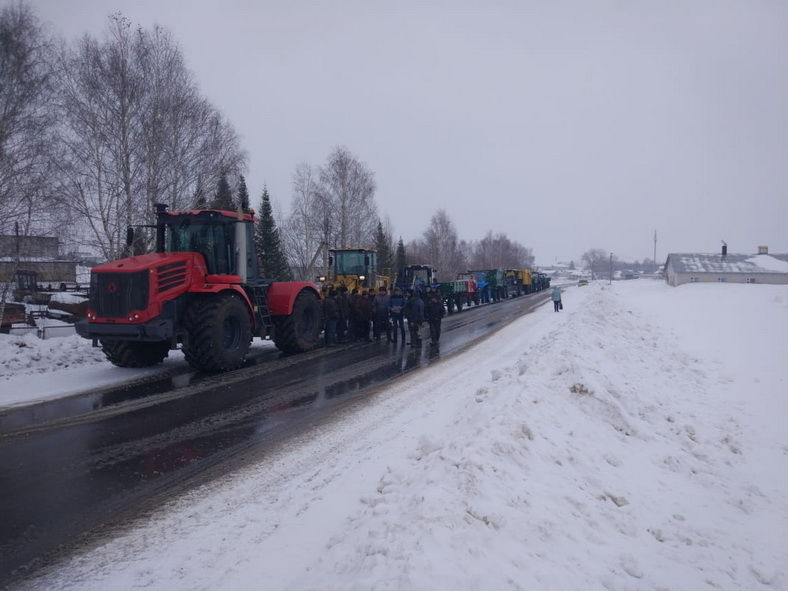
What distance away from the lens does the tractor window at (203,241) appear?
38.3 feet

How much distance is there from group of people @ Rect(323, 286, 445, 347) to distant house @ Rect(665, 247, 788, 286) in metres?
61.2

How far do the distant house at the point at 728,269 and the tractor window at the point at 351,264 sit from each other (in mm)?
57620

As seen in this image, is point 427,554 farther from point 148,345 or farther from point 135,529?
point 148,345

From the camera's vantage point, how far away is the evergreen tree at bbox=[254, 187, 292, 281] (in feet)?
123

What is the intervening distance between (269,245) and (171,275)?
2767cm

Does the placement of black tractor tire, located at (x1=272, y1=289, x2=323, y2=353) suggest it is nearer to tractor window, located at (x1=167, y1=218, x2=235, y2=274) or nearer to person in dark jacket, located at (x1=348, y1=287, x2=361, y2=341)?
person in dark jacket, located at (x1=348, y1=287, x2=361, y2=341)

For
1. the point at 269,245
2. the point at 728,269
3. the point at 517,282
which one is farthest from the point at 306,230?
the point at 728,269

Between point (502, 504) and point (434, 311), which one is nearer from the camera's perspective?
point (502, 504)

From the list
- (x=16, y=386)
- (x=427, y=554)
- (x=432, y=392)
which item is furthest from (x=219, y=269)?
(x=427, y=554)

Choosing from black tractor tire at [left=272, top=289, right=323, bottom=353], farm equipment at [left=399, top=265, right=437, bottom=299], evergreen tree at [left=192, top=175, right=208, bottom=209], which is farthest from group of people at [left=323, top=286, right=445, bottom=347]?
farm equipment at [left=399, top=265, right=437, bottom=299]

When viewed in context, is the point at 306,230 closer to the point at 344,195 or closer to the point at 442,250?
the point at 344,195

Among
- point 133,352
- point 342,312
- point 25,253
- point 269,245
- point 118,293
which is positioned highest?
point 269,245

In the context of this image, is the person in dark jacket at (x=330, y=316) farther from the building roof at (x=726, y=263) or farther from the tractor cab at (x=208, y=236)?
the building roof at (x=726, y=263)

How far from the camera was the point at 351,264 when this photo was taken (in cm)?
2192
